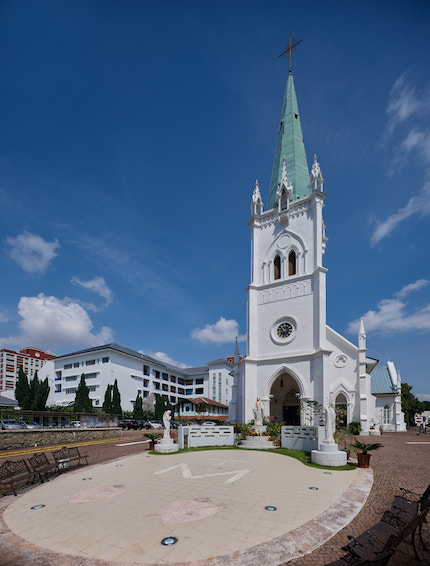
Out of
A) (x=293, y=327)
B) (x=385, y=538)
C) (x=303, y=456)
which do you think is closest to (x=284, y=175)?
(x=293, y=327)

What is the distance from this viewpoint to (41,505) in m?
8.61

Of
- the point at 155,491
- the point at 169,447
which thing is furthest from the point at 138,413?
the point at 155,491

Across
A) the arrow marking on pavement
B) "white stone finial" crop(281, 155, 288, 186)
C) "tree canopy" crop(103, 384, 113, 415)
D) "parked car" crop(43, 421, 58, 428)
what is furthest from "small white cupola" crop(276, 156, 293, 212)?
"tree canopy" crop(103, 384, 113, 415)

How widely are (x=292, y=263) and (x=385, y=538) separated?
97.3ft

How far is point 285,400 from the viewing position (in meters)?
34.3

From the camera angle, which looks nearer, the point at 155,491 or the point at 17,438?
the point at 155,491

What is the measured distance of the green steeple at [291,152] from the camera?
37094 mm

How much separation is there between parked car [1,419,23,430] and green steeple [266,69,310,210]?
3067cm

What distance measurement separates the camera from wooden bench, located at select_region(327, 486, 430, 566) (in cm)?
432

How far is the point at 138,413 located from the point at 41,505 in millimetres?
46919

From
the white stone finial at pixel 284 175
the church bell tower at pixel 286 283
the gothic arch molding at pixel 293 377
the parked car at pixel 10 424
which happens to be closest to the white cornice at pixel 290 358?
the church bell tower at pixel 286 283

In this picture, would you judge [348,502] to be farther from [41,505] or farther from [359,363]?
[359,363]

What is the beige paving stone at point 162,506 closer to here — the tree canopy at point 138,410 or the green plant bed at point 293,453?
the green plant bed at point 293,453

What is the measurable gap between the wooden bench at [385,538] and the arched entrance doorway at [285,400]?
88.9 ft
